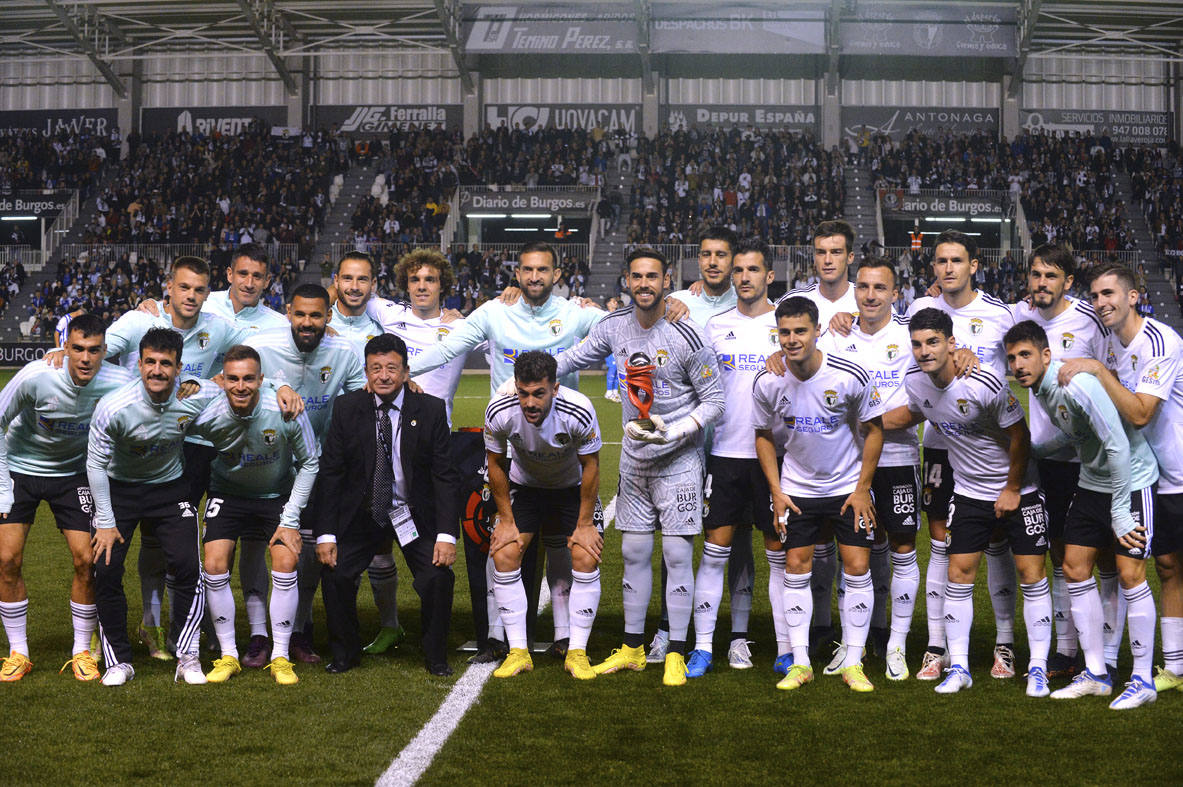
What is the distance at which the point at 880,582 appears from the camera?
6.95 metres

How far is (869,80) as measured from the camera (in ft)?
137

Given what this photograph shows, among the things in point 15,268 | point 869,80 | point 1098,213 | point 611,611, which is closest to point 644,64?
point 869,80

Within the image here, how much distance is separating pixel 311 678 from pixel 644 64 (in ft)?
118

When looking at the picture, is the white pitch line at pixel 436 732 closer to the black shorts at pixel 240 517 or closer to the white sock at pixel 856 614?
Answer: the black shorts at pixel 240 517

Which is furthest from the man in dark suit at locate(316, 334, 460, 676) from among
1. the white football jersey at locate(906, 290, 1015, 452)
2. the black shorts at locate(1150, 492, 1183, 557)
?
the black shorts at locate(1150, 492, 1183, 557)

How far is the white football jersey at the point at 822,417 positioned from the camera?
20.6ft

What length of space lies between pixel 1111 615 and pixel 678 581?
2349 mm

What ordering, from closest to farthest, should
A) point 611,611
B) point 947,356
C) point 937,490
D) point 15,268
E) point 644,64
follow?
point 947,356 → point 937,490 → point 611,611 → point 15,268 → point 644,64

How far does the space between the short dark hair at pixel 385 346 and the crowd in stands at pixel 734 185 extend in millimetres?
A: 29393

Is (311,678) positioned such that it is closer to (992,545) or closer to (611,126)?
(992,545)

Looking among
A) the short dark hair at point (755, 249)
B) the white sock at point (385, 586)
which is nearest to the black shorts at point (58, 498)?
the white sock at point (385, 586)

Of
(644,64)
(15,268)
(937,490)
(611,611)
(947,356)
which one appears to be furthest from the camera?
(644,64)

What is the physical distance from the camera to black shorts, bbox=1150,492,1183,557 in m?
5.99

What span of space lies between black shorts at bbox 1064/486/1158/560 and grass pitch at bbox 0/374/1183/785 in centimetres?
79
